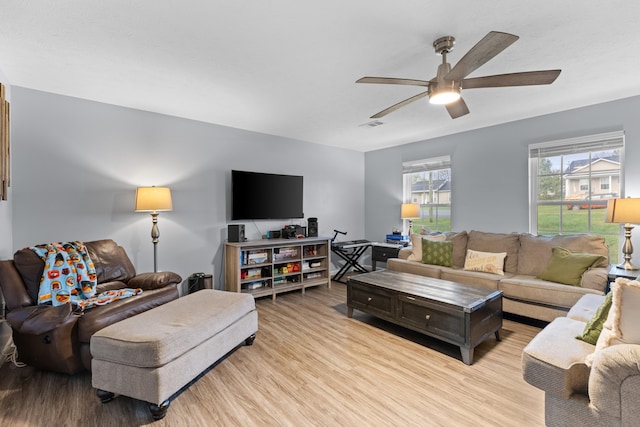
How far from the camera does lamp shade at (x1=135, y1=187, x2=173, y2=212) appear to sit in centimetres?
313

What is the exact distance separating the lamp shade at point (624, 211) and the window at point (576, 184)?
2.20 feet

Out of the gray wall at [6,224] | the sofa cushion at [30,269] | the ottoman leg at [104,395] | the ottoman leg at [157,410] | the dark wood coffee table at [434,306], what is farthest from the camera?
the gray wall at [6,224]

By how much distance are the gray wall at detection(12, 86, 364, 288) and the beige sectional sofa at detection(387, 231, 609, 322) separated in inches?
103

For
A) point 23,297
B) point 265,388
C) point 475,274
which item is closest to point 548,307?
point 475,274

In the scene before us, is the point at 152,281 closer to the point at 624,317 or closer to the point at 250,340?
the point at 250,340

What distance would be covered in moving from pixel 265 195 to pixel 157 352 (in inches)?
113

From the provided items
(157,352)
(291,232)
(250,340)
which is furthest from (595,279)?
(157,352)

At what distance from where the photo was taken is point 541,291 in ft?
9.38

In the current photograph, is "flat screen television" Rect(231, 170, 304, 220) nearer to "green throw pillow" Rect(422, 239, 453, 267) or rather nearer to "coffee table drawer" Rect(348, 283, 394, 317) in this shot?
"coffee table drawer" Rect(348, 283, 394, 317)

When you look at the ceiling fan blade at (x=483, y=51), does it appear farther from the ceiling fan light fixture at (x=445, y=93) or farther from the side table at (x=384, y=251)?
the side table at (x=384, y=251)

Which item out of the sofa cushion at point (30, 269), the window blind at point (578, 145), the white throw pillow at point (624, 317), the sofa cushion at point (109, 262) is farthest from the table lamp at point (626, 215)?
the sofa cushion at point (30, 269)

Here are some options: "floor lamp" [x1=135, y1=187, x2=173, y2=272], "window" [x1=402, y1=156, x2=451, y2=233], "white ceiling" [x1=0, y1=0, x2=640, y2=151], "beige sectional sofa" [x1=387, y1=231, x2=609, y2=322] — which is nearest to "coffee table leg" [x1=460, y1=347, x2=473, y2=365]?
"beige sectional sofa" [x1=387, y1=231, x2=609, y2=322]

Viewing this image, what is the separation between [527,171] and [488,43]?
9.52ft

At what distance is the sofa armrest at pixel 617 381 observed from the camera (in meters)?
1.16
